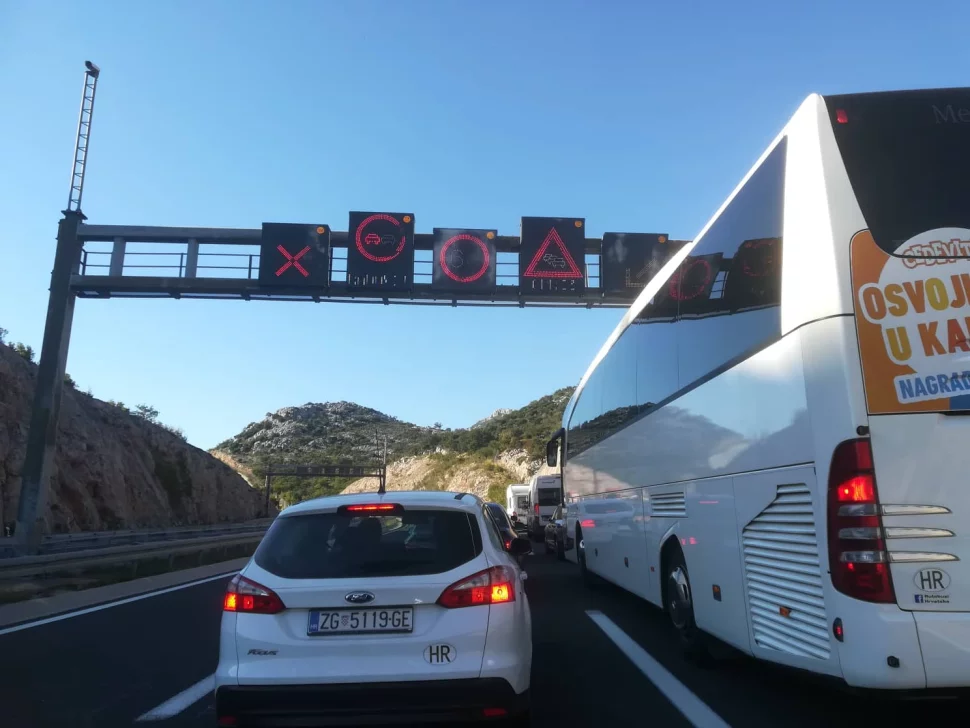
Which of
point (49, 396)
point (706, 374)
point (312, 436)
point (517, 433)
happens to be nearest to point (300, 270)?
point (49, 396)

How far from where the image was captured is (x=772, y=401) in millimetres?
4961

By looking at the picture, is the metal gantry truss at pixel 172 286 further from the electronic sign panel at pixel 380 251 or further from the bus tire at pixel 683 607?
the bus tire at pixel 683 607

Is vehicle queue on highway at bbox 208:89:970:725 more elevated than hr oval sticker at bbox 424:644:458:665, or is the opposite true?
vehicle queue on highway at bbox 208:89:970:725

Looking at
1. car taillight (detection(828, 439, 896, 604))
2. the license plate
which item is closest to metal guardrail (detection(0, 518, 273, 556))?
the license plate

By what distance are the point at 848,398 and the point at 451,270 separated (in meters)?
16.8

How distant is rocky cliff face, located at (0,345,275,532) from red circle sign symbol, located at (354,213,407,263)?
2104cm

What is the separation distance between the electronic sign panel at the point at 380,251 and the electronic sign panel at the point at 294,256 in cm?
68

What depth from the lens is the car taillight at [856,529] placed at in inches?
158

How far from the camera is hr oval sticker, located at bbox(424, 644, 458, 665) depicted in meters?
4.33

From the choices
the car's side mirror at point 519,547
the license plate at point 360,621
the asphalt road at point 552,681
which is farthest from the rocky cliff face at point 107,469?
the license plate at point 360,621

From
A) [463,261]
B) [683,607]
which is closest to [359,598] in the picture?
[683,607]

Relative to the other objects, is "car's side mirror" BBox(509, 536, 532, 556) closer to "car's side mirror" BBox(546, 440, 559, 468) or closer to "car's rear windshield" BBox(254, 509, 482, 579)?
"car's rear windshield" BBox(254, 509, 482, 579)

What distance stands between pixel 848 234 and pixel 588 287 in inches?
649

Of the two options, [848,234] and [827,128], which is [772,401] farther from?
[827,128]
